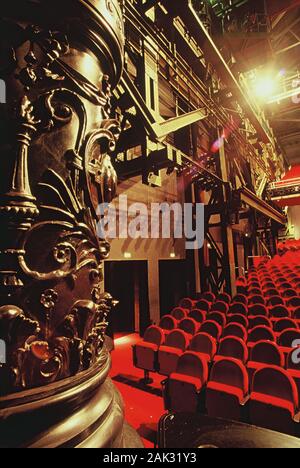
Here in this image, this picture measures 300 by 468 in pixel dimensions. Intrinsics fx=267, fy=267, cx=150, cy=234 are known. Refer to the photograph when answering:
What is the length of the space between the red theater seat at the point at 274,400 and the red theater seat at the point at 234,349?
2.88 feet

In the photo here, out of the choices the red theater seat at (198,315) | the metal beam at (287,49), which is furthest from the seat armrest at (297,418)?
the metal beam at (287,49)

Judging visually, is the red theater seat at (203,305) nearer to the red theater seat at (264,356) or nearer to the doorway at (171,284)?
the doorway at (171,284)

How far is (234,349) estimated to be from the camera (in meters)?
3.92

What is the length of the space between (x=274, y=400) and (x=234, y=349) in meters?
1.20

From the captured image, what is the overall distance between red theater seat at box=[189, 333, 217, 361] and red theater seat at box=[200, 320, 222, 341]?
1.68 ft

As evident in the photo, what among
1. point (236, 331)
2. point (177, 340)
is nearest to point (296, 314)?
point (236, 331)

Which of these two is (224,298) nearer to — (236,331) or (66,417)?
(236,331)

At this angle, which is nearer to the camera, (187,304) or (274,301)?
(274,301)

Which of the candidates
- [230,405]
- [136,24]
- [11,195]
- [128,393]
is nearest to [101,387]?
[11,195]

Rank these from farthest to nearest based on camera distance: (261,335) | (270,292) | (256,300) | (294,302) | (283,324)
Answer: (270,292) < (256,300) < (294,302) < (283,324) < (261,335)

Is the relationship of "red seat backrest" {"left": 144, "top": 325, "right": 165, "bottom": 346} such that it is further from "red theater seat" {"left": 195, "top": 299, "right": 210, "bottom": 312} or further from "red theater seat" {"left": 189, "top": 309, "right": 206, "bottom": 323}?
"red theater seat" {"left": 195, "top": 299, "right": 210, "bottom": 312}

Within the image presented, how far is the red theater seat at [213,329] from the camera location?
472cm

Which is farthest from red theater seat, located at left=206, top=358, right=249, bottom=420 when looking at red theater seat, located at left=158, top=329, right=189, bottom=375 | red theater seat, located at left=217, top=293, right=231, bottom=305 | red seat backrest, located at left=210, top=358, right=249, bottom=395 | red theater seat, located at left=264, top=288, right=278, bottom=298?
red theater seat, located at left=264, top=288, right=278, bottom=298
